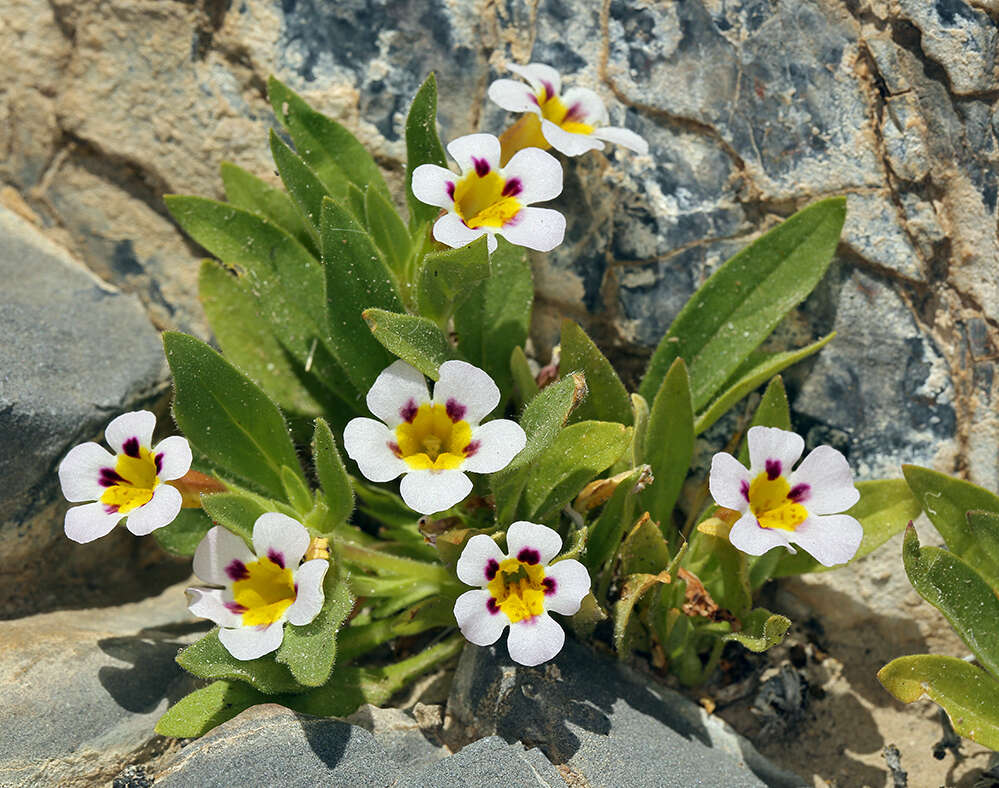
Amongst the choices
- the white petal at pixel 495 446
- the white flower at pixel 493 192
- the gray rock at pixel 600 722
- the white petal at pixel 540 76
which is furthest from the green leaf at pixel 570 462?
the white petal at pixel 540 76

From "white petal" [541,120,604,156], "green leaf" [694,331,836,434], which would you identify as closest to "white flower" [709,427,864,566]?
"green leaf" [694,331,836,434]

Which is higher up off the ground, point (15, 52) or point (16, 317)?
point (15, 52)

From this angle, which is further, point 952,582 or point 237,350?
point 237,350

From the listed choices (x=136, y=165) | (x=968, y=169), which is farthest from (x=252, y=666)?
(x=968, y=169)

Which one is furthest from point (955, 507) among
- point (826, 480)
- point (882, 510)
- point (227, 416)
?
point (227, 416)

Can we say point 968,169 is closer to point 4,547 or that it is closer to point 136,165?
point 136,165

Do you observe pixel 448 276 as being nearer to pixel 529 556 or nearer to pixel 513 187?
pixel 513 187

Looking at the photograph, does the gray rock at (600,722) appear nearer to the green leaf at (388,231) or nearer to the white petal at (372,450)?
the white petal at (372,450)
